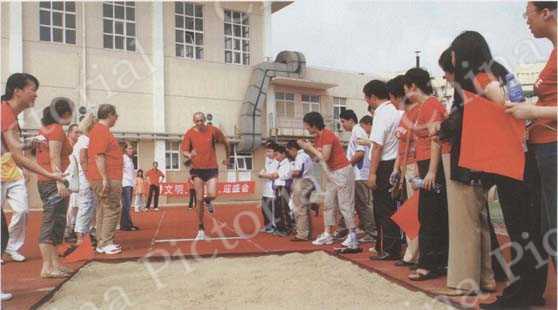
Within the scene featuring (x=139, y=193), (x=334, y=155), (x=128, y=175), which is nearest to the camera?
(x=334, y=155)

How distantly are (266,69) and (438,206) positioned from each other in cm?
2026

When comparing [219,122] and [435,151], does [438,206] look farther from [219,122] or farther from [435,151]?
[219,122]

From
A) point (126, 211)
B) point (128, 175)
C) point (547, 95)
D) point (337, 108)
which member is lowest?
point (126, 211)

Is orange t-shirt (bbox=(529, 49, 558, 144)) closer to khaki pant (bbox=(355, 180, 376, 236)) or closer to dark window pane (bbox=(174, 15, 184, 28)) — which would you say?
khaki pant (bbox=(355, 180, 376, 236))

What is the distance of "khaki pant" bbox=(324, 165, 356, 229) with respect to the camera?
5301 millimetres

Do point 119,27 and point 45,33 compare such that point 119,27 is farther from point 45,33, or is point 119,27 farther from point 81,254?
point 81,254

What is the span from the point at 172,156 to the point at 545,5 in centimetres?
2054

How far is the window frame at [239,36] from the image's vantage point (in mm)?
23344

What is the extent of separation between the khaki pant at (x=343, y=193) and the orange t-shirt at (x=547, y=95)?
288 centimetres

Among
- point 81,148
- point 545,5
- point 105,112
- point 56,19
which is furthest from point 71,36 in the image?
point 545,5

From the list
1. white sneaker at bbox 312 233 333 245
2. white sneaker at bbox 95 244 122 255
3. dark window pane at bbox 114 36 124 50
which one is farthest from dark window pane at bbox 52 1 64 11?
white sneaker at bbox 312 233 333 245

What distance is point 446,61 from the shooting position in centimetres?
322

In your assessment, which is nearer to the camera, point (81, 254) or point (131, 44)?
point (81, 254)

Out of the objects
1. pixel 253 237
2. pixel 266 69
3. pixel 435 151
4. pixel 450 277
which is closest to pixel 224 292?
pixel 450 277
